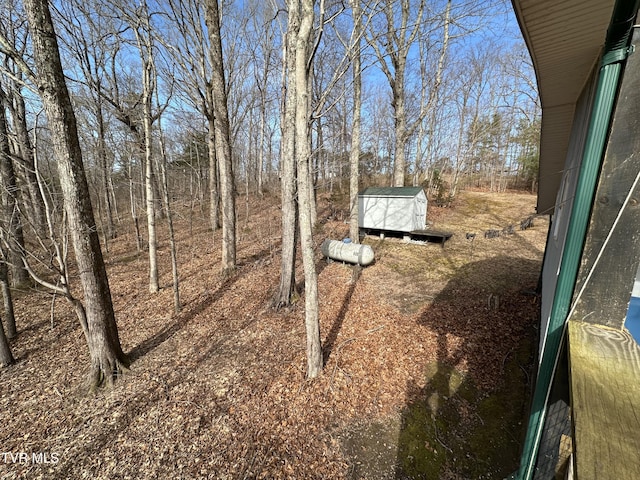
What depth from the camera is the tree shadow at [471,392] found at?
3.40 metres

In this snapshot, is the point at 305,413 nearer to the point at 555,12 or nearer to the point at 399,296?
the point at 399,296

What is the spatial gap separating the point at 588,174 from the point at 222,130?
355 inches

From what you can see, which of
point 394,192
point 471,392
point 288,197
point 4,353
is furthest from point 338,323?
point 394,192

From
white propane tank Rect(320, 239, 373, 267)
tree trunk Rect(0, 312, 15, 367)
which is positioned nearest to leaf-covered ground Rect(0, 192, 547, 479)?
tree trunk Rect(0, 312, 15, 367)

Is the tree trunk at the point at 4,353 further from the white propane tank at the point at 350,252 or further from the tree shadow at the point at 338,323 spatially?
the white propane tank at the point at 350,252

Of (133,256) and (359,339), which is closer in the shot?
(359,339)

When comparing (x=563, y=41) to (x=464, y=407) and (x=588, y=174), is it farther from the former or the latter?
(x=464, y=407)

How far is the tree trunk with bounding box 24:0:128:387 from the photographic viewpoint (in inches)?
146

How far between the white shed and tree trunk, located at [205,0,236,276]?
7.56 m

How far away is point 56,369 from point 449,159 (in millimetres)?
31390

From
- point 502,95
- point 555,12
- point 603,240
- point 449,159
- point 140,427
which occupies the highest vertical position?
point 502,95

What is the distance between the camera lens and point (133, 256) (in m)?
12.0

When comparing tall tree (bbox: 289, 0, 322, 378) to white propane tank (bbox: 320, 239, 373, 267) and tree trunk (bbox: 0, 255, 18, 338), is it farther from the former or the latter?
tree trunk (bbox: 0, 255, 18, 338)

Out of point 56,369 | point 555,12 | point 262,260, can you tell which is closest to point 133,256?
point 262,260
